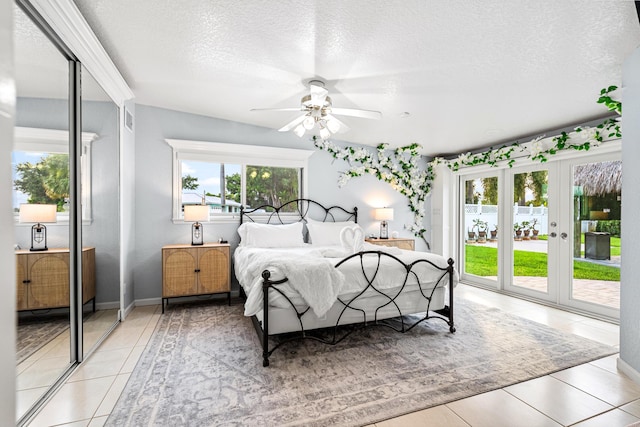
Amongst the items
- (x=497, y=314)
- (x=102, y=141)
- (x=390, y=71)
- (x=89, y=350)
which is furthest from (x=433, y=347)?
(x=102, y=141)

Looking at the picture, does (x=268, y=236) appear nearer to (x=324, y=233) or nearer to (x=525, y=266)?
(x=324, y=233)

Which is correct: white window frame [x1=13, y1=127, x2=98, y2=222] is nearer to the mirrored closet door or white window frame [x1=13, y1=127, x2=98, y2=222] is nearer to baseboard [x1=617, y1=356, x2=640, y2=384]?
the mirrored closet door

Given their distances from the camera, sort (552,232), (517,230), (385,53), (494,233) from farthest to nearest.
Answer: (494,233)
(517,230)
(552,232)
(385,53)

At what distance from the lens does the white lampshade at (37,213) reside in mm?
1749

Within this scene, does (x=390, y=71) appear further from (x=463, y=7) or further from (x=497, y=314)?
(x=497, y=314)

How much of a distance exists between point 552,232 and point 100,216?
5.29m

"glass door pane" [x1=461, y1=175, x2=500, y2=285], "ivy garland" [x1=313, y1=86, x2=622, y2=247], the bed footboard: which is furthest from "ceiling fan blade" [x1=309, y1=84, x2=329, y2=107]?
"glass door pane" [x1=461, y1=175, x2=500, y2=285]

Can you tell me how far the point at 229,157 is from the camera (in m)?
4.50

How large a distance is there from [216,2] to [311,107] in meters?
1.22

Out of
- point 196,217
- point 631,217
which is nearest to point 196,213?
point 196,217

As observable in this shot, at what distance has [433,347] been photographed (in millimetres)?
2688

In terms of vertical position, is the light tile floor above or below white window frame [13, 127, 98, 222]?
below

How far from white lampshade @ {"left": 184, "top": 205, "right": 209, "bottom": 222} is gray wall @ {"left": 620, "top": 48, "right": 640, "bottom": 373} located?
4225 millimetres

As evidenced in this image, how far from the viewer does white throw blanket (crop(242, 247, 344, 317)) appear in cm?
242
